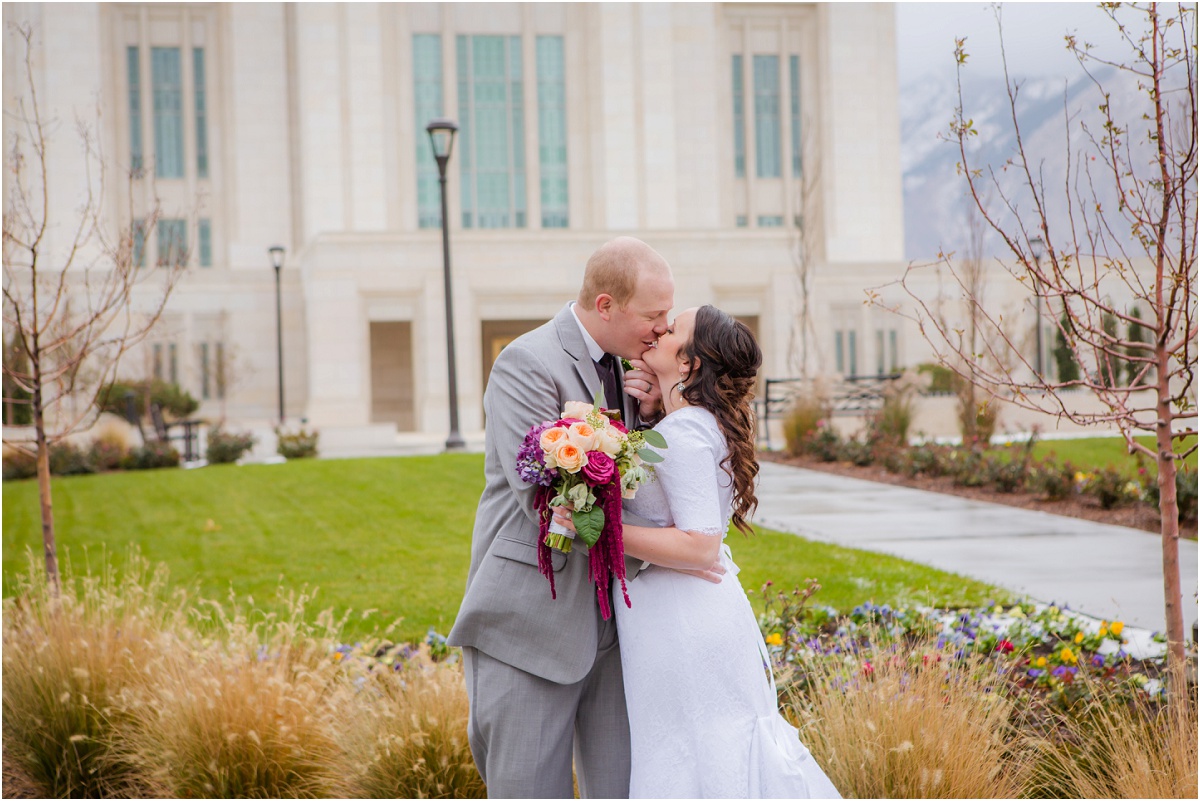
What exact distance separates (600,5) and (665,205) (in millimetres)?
7928

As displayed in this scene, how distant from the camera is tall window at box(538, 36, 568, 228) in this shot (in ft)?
140

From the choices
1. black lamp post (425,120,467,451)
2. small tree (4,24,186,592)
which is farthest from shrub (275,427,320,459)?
small tree (4,24,186,592)

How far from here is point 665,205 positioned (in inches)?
1646

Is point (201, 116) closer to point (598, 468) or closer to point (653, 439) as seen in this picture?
point (653, 439)

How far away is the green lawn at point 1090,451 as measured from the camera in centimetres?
1681

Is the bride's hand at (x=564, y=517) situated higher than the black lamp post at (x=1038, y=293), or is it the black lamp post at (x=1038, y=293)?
the black lamp post at (x=1038, y=293)

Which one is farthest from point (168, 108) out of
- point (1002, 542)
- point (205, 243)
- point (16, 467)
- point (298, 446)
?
point (1002, 542)

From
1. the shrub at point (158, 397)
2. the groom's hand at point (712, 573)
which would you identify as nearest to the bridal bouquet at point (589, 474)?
the groom's hand at point (712, 573)

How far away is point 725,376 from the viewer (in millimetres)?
3477

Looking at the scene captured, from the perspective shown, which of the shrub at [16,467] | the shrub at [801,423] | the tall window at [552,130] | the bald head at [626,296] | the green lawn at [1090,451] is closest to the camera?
the bald head at [626,296]

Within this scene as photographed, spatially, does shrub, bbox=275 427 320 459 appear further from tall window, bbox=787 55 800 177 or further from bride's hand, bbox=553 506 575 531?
tall window, bbox=787 55 800 177

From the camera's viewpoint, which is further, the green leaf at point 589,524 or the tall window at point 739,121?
the tall window at point 739,121

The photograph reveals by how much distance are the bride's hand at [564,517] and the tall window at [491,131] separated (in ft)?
133

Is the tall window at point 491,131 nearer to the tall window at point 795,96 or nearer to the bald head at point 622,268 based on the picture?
the tall window at point 795,96
